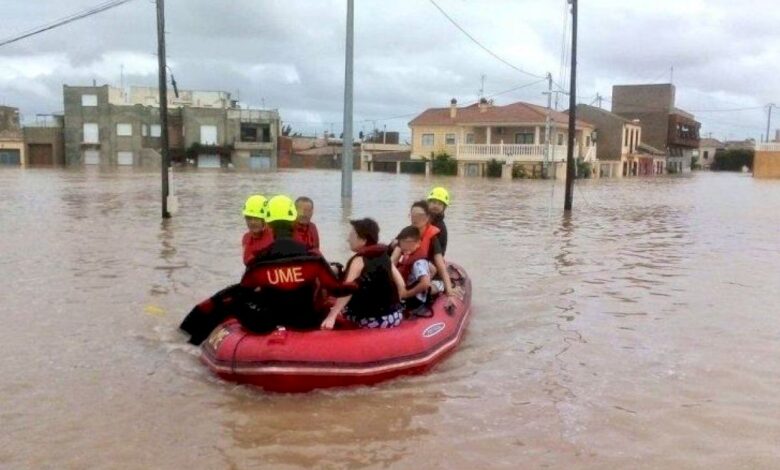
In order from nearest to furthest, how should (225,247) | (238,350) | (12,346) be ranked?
(238,350)
(12,346)
(225,247)

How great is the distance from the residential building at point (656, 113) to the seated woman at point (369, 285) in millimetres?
81859

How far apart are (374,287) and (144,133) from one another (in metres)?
68.5

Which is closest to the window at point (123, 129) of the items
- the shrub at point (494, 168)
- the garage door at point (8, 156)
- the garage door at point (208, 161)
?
the garage door at point (208, 161)

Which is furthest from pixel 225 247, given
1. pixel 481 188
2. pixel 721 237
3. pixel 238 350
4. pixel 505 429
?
pixel 481 188

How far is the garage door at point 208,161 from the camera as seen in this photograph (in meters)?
70.4

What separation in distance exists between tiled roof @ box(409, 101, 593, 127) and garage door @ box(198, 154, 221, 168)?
19.9m

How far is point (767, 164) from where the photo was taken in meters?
60.7

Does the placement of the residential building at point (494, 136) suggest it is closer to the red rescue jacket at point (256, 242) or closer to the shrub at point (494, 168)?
the shrub at point (494, 168)

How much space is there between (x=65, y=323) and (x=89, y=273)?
10.7 ft

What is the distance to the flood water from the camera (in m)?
5.16

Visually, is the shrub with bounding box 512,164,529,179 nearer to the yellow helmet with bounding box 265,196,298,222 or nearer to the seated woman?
the seated woman

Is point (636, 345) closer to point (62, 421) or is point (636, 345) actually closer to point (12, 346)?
point (62, 421)

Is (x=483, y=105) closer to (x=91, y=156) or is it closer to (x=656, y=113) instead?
(x=656, y=113)

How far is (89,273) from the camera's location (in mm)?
11508
